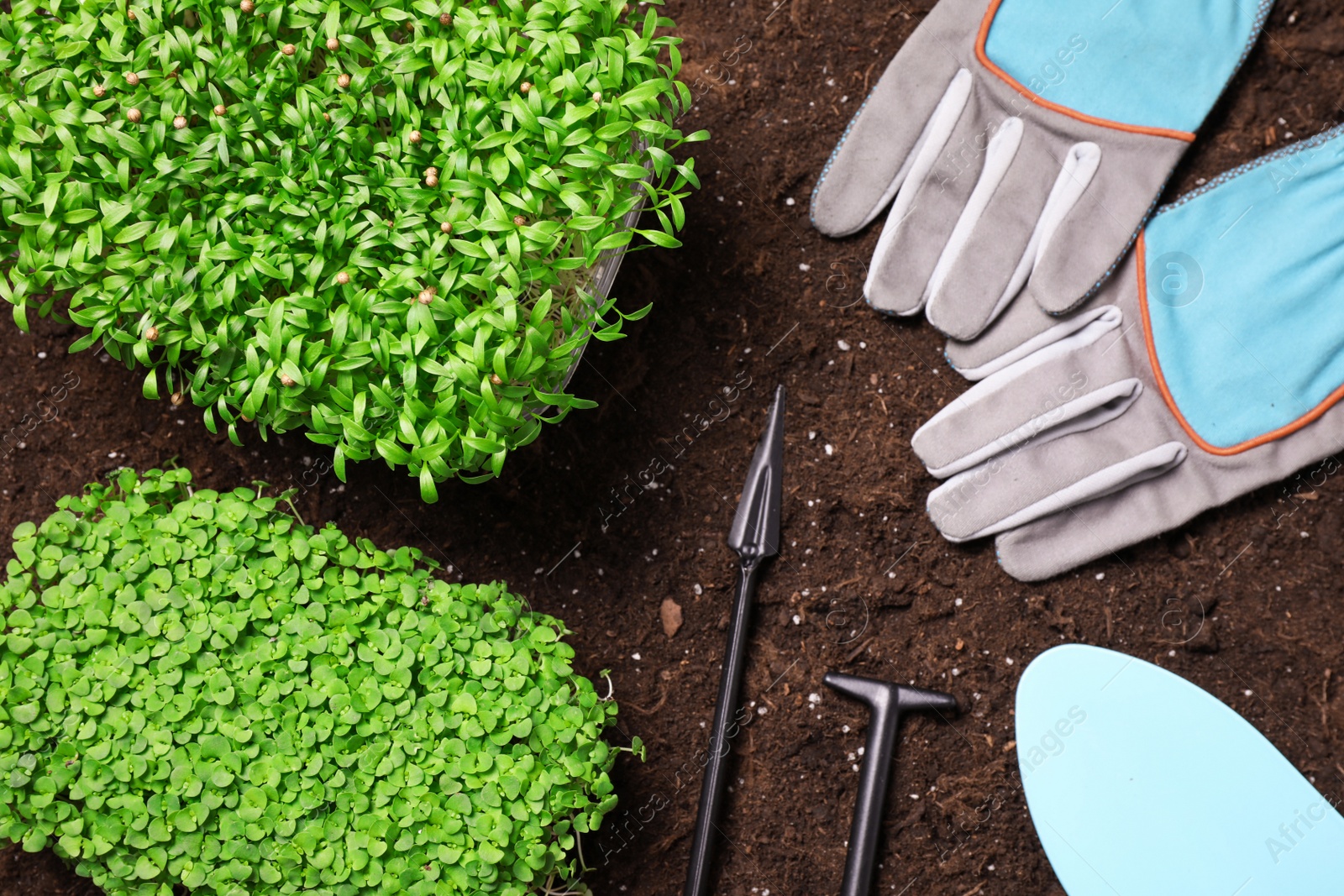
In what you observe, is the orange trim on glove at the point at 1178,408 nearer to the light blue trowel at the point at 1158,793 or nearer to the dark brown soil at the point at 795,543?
the dark brown soil at the point at 795,543

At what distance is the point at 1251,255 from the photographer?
1.49 meters

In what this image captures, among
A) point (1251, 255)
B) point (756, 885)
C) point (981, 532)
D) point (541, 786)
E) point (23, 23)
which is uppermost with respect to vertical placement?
point (1251, 255)

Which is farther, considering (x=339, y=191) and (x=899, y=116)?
(x=899, y=116)

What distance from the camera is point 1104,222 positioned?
1.50m

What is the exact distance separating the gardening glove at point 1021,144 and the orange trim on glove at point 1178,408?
0.05 metres

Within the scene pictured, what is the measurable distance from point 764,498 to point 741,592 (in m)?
0.17

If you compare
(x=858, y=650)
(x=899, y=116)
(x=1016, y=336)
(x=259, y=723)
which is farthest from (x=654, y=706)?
(x=899, y=116)

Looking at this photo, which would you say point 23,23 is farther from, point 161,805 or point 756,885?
point 756,885

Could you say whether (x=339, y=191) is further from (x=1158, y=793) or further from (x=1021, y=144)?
(x=1158, y=793)

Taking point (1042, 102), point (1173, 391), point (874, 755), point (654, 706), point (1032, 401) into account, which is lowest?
point (654, 706)

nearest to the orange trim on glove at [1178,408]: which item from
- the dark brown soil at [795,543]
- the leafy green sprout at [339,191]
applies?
the dark brown soil at [795,543]

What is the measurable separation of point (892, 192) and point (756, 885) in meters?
1.24

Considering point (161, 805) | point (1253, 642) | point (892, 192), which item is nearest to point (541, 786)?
point (161, 805)

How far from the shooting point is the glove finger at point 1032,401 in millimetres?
1496
